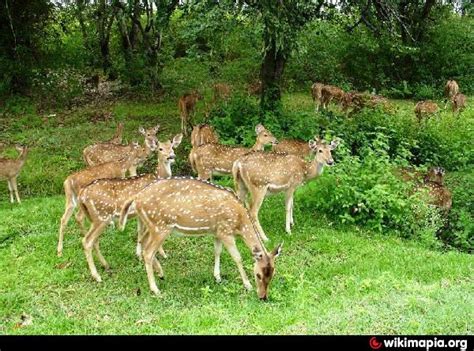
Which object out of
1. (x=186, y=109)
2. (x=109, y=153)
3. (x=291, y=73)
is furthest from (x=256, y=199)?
(x=291, y=73)

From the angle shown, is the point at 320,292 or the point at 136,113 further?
the point at 136,113

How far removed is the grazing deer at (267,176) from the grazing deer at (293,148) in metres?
2.17

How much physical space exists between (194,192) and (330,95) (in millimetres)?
12846

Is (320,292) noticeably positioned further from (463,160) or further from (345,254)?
(463,160)

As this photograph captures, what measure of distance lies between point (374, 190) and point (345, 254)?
2.12 metres

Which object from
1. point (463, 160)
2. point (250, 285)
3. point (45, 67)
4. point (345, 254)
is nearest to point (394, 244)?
point (345, 254)

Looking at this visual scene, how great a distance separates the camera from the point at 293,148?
14.1 meters

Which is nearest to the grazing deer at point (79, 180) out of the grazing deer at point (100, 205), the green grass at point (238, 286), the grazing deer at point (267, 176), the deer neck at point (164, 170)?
the green grass at point (238, 286)

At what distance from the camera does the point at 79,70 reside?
2348 cm

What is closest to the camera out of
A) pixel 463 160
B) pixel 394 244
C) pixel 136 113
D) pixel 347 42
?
pixel 394 244

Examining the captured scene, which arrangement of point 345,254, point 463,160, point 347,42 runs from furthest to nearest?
point 347,42
point 463,160
point 345,254

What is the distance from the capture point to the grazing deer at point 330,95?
20562 mm

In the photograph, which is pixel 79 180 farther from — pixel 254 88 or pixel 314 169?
pixel 254 88

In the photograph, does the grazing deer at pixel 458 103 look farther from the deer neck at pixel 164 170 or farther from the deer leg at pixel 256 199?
the deer neck at pixel 164 170
